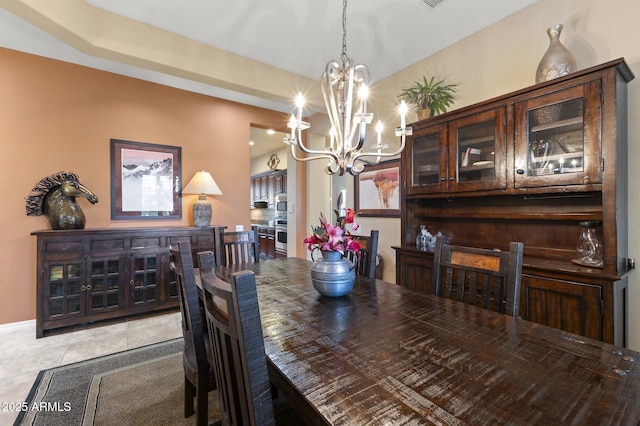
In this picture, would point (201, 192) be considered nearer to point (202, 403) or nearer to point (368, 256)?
point (368, 256)

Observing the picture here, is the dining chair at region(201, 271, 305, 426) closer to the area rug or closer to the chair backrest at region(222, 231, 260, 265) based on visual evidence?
the area rug

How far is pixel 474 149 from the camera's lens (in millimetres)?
2354

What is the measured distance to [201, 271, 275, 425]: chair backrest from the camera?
27.4 inches

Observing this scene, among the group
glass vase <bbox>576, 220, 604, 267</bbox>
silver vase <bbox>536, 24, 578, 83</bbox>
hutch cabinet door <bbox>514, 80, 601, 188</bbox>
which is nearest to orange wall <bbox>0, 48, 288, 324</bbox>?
hutch cabinet door <bbox>514, 80, 601, 188</bbox>

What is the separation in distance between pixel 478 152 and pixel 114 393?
3.20 meters

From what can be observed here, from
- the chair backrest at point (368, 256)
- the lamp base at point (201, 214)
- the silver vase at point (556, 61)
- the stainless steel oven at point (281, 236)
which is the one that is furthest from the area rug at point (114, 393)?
the stainless steel oven at point (281, 236)

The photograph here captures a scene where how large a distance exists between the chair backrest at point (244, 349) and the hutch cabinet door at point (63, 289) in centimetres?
285

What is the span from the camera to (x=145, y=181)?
3445 millimetres

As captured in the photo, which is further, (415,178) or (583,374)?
(415,178)

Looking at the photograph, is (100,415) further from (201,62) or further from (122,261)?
(201,62)

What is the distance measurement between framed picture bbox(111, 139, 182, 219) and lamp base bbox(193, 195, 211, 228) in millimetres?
289

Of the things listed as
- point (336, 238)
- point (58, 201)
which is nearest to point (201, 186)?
point (58, 201)

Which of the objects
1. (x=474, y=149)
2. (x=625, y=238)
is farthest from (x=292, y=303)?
(x=625, y=238)

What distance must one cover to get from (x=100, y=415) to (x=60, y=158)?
2.70m
